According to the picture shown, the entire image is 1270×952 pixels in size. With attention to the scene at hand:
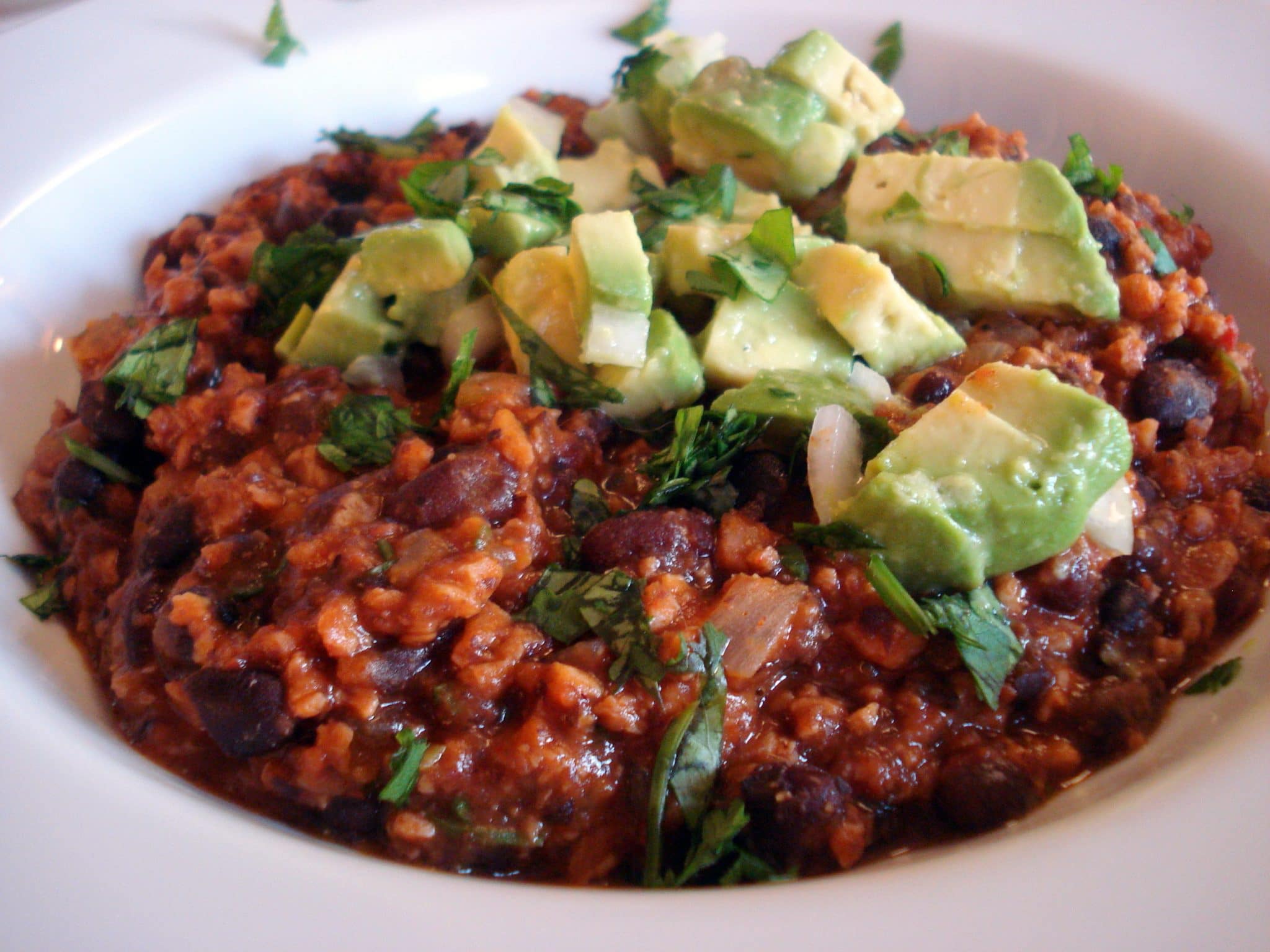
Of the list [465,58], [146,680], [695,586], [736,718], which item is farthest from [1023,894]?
[465,58]

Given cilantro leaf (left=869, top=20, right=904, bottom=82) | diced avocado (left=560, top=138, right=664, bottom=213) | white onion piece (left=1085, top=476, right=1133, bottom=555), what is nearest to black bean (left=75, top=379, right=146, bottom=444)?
diced avocado (left=560, top=138, right=664, bottom=213)

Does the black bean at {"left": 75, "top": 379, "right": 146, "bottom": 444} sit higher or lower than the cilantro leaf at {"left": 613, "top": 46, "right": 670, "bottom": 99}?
lower

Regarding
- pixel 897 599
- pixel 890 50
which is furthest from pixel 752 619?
pixel 890 50

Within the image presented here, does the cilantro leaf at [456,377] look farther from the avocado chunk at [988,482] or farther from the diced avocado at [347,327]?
the avocado chunk at [988,482]

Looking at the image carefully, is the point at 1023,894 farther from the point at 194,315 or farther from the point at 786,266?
the point at 194,315

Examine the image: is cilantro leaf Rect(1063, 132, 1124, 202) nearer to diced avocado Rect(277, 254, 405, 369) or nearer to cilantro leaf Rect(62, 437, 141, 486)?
diced avocado Rect(277, 254, 405, 369)

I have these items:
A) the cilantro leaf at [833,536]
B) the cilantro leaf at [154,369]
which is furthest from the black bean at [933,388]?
the cilantro leaf at [154,369]

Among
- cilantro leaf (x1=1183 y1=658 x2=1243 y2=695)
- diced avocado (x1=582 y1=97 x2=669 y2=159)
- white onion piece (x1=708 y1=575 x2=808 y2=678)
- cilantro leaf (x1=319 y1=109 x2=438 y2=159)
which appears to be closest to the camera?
white onion piece (x1=708 y1=575 x2=808 y2=678)
